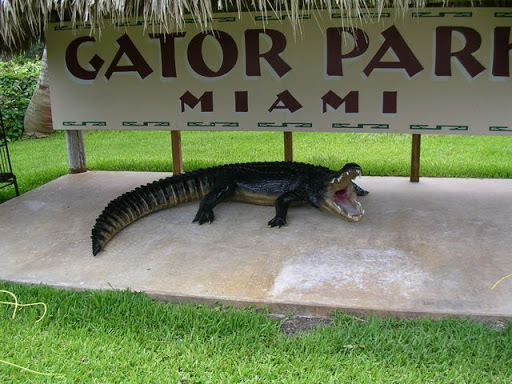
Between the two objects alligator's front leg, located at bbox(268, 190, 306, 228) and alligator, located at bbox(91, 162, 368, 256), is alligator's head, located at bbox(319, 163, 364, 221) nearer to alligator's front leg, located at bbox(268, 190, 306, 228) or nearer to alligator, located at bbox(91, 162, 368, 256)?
alligator, located at bbox(91, 162, 368, 256)

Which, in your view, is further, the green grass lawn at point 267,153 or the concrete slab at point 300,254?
the green grass lawn at point 267,153

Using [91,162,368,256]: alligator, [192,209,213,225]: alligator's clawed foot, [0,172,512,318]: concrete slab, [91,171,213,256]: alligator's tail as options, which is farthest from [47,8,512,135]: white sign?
[192,209,213,225]: alligator's clawed foot

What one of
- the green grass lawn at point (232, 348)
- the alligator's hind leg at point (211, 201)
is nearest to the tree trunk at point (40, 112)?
the alligator's hind leg at point (211, 201)

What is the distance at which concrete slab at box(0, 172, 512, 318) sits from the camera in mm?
3359

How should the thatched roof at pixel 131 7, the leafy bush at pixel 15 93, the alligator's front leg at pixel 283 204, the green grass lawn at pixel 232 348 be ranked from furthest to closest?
the leafy bush at pixel 15 93
the alligator's front leg at pixel 283 204
the thatched roof at pixel 131 7
the green grass lawn at pixel 232 348

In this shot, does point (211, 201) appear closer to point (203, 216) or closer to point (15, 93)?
point (203, 216)

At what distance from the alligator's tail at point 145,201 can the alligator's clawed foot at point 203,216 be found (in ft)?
1.36

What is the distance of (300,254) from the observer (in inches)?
159

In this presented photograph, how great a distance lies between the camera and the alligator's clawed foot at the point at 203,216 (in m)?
4.77

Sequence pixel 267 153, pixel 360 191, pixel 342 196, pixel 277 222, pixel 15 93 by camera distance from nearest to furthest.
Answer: pixel 277 222, pixel 342 196, pixel 360 191, pixel 267 153, pixel 15 93

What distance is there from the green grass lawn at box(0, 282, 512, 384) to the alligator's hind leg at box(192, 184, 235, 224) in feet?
5.13

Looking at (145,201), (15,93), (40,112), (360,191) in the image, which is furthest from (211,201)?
(15,93)

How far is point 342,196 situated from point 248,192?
979 mm

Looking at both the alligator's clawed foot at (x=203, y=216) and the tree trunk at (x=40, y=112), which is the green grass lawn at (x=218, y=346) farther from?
the tree trunk at (x=40, y=112)
